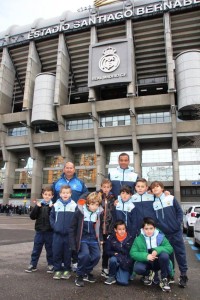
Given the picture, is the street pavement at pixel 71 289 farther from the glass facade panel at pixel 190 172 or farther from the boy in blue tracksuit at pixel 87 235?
the glass facade panel at pixel 190 172

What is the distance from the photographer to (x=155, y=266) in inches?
168

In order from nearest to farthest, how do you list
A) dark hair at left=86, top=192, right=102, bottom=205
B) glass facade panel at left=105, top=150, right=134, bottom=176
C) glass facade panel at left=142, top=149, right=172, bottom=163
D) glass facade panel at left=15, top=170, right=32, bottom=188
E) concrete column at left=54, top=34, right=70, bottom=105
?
1. dark hair at left=86, top=192, right=102, bottom=205
2. concrete column at left=54, top=34, right=70, bottom=105
3. glass facade panel at left=142, top=149, right=172, bottom=163
4. glass facade panel at left=105, top=150, right=134, bottom=176
5. glass facade panel at left=15, top=170, right=32, bottom=188

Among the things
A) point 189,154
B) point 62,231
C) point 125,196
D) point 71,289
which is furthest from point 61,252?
point 189,154

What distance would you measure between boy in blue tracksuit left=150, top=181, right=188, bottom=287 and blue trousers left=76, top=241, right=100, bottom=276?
47.7 inches

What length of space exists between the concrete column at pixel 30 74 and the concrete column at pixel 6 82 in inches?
194

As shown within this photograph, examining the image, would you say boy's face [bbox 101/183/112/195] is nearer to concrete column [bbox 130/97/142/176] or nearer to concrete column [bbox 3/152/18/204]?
concrete column [bbox 130/97/142/176]

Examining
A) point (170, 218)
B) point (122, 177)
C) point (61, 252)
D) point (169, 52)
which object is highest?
point (169, 52)

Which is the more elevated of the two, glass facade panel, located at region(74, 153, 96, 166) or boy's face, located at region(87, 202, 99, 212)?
glass facade panel, located at region(74, 153, 96, 166)

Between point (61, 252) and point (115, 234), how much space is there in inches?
40.8

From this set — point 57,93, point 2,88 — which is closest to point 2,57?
point 2,88

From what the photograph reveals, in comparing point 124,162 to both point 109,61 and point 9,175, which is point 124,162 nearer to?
point 109,61

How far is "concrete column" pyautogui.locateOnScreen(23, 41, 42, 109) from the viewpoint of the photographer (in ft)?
134

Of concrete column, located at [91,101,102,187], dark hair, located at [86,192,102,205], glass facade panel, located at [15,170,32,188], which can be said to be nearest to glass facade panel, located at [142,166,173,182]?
concrete column, located at [91,101,102,187]

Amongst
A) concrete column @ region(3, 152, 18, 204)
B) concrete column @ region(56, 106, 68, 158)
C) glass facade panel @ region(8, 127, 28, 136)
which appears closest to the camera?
concrete column @ region(56, 106, 68, 158)
